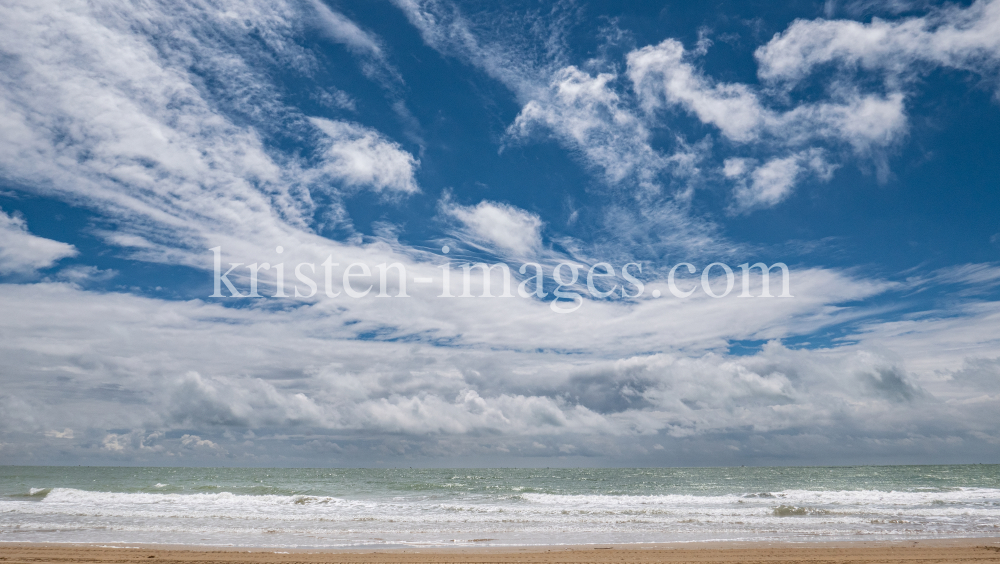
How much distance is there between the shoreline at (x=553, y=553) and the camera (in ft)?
43.3

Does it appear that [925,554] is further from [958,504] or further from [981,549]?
[958,504]

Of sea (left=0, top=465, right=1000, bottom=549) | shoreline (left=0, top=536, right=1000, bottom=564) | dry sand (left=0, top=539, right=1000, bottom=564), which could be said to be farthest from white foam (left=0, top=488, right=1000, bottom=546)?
dry sand (left=0, top=539, right=1000, bottom=564)

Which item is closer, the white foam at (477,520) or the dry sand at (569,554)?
the dry sand at (569,554)

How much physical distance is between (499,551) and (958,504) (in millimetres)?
31166

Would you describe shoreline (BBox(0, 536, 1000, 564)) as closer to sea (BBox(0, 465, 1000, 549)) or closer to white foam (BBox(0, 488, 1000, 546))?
sea (BBox(0, 465, 1000, 549))

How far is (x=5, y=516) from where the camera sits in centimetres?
2209

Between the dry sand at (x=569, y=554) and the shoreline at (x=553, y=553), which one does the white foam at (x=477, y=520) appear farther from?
the dry sand at (x=569, y=554)

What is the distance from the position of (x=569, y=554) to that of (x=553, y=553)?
1.47 feet

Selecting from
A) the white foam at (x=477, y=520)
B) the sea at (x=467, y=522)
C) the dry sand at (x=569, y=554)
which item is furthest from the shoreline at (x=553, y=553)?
the white foam at (x=477, y=520)

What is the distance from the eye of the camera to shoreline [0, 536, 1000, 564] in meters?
13.2

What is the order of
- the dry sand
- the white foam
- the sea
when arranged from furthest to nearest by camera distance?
the white foam → the sea → the dry sand

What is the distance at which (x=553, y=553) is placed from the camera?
14273 mm

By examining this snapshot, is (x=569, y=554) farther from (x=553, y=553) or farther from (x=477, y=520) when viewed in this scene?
(x=477, y=520)

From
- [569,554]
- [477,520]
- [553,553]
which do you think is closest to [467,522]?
[477,520]
